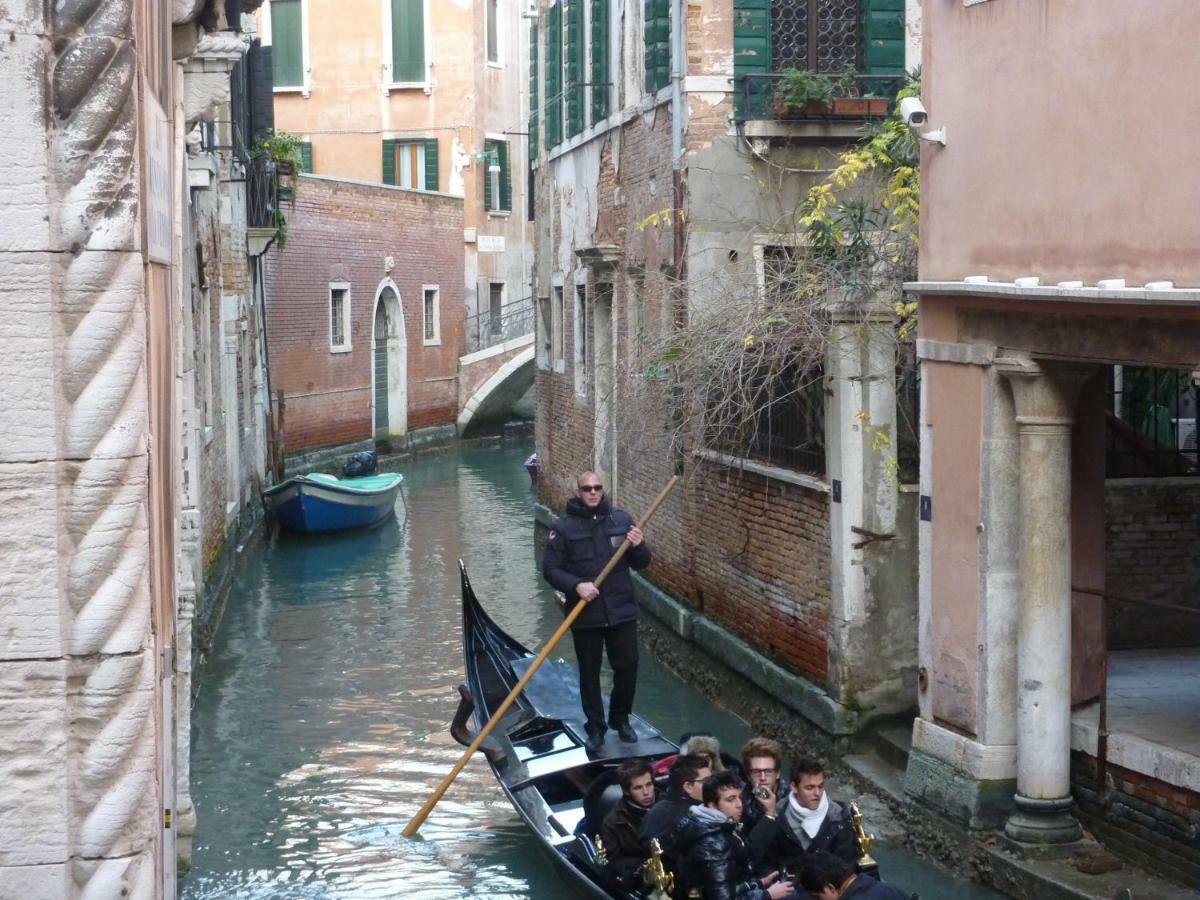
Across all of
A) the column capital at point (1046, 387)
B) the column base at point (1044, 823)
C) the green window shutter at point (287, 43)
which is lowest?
the column base at point (1044, 823)

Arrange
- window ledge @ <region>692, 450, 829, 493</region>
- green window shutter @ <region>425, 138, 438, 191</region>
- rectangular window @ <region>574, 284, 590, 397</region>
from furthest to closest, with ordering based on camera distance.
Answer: green window shutter @ <region>425, 138, 438, 191</region>, rectangular window @ <region>574, 284, 590, 397</region>, window ledge @ <region>692, 450, 829, 493</region>

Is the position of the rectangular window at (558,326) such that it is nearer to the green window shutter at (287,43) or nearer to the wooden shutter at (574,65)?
the wooden shutter at (574,65)

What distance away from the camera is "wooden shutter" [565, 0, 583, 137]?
13922 mm

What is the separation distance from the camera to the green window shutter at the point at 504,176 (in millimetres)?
29609

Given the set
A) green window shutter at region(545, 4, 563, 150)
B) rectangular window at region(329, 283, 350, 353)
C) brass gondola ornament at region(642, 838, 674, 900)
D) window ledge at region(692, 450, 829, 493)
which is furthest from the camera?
rectangular window at region(329, 283, 350, 353)

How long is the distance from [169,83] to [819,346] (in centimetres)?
414

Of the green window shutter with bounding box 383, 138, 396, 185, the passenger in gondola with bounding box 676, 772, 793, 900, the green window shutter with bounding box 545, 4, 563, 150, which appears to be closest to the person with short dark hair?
the passenger in gondola with bounding box 676, 772, 793, 900

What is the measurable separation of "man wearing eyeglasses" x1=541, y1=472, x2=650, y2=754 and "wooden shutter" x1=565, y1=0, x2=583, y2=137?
6.91 m

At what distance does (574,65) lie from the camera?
556 inches

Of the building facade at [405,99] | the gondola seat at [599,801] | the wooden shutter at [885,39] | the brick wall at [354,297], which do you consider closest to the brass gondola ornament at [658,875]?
the gondola seat at [599,801]

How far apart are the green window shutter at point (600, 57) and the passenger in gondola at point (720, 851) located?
8.36 metres

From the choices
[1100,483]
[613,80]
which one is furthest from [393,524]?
[1100,483]

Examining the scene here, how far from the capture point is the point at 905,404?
319 inches

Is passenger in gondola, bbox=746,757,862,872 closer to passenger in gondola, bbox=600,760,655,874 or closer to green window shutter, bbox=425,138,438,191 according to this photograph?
passenger in gondola, bbox=600,760,655,874
